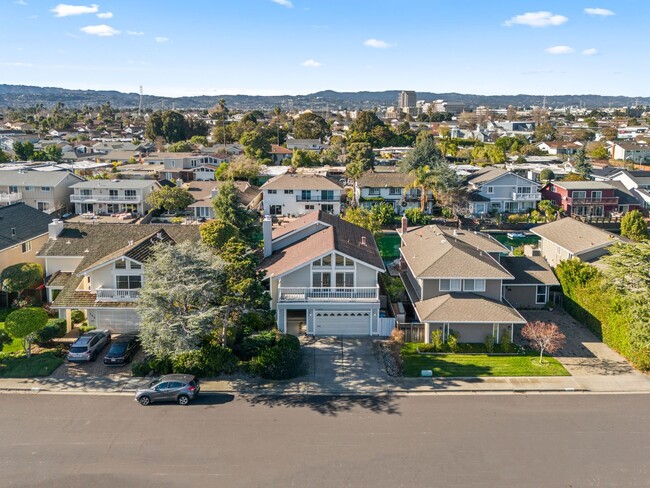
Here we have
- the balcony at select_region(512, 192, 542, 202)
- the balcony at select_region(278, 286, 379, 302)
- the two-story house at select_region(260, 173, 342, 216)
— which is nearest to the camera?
the balcony at select_region(278, 286, 379, 302)

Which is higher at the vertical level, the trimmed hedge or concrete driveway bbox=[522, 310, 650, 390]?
the trimmed hedge

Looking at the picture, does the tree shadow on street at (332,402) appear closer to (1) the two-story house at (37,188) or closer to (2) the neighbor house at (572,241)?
(2) the neighbor house at (572,241)

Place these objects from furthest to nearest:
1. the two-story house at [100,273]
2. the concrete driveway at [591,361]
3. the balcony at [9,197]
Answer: the balcony at [9,197] → the two-story house at [100,273] → the concrete driveway at [591,361]

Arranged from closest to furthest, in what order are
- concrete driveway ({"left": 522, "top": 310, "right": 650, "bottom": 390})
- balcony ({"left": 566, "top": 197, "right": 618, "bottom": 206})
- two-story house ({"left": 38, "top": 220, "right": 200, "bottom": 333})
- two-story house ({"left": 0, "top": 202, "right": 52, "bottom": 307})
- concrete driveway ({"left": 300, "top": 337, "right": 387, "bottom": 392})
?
concrete driveway ({"left": 300, "top": 337, "right": 387, "bottom": 392}) → concrete driveway ({"left": 522, "top": 310, "right": 650, "bottom": 390}) → two-story house ({"left": 38, "top": 220, "right": 200, "bottom": 333}) → two-story house ({"left": 0, "top": 202, "right": 52, "bottom": 307}) → balcony ({"left": 566, "top": 197, "right": 618, "bottom": 206})

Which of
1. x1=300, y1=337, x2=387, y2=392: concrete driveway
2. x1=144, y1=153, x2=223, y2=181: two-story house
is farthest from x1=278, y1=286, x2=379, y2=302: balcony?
x1=144, y1=153, x2=223, y2=181: two-story house


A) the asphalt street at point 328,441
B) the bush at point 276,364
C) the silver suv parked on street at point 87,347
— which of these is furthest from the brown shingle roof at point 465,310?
the silver suv parked on street at point 87,347

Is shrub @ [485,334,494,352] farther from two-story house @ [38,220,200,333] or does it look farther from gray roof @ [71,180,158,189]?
gray roof @ [71,180,158,189]
